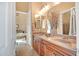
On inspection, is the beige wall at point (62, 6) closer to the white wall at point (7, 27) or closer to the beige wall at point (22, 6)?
the beige wall at point (22, 6)

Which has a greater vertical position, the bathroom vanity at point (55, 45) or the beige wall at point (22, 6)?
the beige wall at point (22, 6)

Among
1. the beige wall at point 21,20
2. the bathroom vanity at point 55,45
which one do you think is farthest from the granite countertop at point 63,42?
the beige wall at point 21,20

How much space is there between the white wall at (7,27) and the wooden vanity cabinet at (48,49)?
25 cm

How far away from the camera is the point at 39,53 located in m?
1.46

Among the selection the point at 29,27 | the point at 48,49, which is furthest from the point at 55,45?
the point at 29,27

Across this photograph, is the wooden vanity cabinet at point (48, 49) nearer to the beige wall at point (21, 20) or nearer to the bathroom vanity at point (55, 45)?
the bathroom vanity at point (55, 45)

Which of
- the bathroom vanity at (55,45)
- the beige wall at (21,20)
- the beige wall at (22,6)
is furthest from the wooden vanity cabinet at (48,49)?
the beige wall at (22,6)

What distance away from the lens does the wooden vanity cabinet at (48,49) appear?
141cm

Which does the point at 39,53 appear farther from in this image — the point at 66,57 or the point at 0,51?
the point at 0,51

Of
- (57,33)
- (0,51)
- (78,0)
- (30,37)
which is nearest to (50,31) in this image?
(57,33)

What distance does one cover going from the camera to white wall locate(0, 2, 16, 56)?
1.45 meters

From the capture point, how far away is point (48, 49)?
144 cm

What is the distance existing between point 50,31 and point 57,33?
0.25 ft

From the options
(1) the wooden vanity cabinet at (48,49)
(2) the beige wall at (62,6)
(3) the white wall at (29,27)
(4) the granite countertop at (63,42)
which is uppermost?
(2) the beige wall at (62,6)
